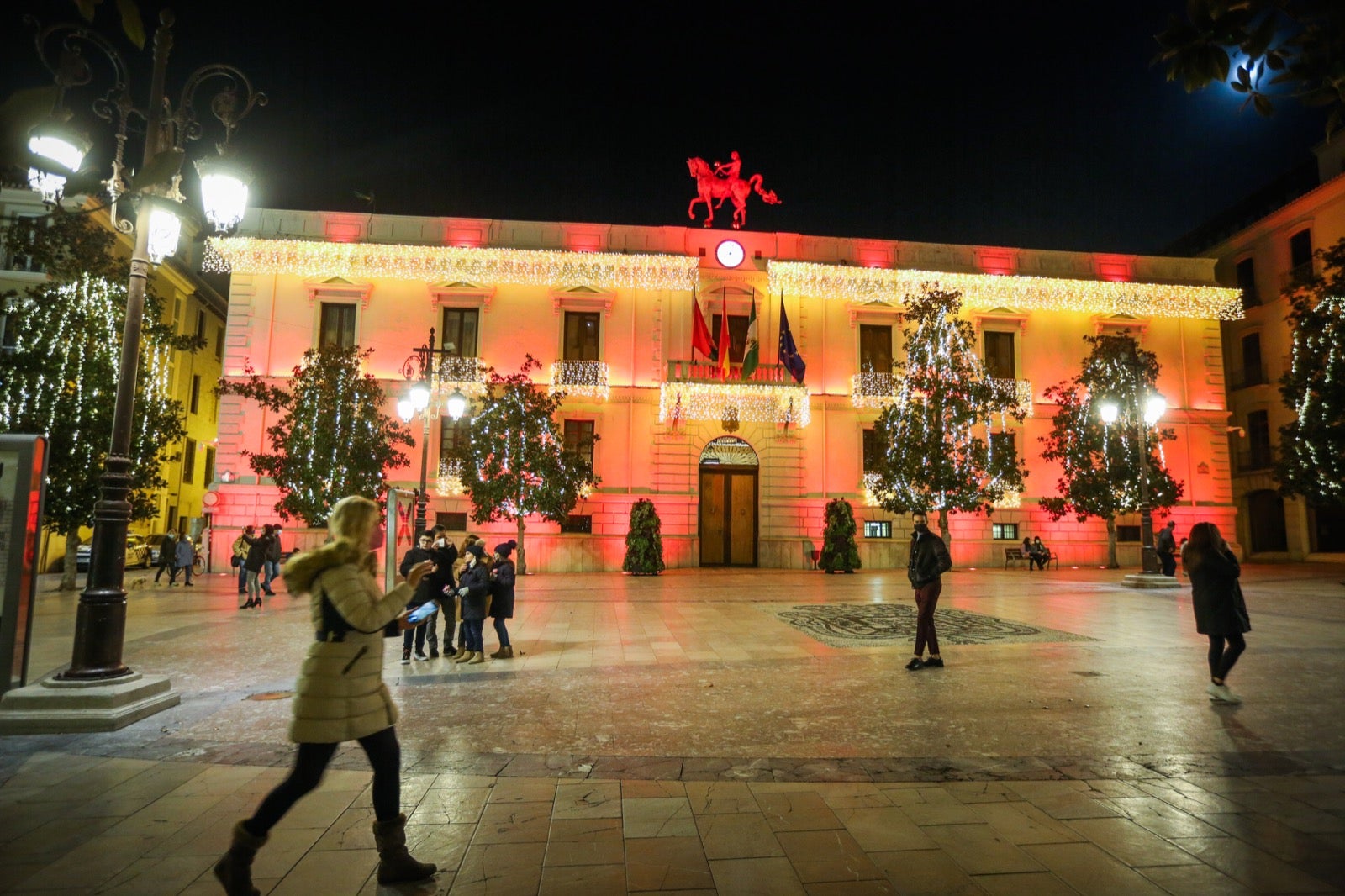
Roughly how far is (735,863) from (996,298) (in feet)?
92.7

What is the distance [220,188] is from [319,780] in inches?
263

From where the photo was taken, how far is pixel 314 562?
336 cm

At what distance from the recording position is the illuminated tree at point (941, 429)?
2361 centimetres

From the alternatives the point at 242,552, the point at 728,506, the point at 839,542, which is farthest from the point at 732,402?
the point at 242,552

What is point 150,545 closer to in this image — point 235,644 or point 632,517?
point 632,517

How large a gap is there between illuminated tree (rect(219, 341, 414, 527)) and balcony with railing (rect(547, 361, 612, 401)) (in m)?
5.47

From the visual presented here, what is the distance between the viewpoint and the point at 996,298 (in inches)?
1101

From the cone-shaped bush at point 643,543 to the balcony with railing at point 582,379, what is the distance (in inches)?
171

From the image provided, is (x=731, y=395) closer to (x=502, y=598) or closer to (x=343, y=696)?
(x=502, y=598)

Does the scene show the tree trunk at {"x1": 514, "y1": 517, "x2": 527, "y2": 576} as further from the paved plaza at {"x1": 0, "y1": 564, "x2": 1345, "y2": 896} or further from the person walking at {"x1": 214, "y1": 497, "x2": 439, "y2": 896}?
the person walking at {"x1": 214, "y1": 497, "x2": 439, "y2": 896}

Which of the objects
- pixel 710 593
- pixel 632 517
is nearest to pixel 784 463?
pixel 632 517

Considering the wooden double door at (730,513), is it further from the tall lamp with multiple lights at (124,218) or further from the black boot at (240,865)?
the black boot at (240,865)

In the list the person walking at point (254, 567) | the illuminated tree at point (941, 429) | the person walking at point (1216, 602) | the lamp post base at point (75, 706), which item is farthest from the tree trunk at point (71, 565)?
the illuminated tree at point (941, 429)

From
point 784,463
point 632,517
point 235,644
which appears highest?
point 784,463
